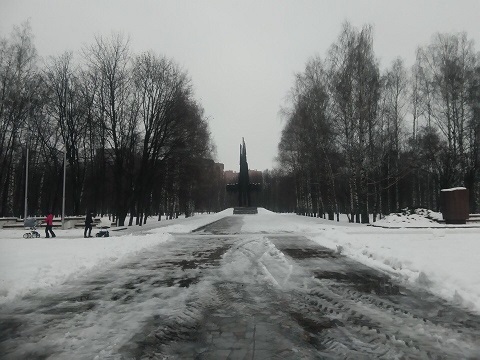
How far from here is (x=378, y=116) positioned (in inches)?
1216

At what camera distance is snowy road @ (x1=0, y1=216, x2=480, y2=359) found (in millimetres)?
3941

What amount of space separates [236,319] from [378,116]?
95.3 feet

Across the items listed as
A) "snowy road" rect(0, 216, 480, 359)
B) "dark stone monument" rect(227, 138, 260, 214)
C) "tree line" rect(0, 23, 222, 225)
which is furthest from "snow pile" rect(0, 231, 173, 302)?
"dark stone monument" rect(227, 138, 260, 214)

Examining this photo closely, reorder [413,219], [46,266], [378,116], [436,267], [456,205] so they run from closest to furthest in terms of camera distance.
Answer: [436,267] → [46,266] → [456,205] → [413,219] → [378,116]

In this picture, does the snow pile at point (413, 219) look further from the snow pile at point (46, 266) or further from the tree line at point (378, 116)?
the snow pile at point (46, 266)

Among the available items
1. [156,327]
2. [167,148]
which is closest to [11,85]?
[167,148]

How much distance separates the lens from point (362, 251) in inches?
485

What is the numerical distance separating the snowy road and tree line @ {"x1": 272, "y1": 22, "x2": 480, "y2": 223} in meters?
21.3

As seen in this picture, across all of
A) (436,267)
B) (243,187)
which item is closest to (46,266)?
(436,267)

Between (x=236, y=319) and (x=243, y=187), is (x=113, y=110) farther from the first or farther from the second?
(x=243, y=187)

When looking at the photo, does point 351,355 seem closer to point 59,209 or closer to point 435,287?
point 435,287

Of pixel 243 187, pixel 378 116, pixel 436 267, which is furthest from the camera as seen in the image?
pixel 243 187

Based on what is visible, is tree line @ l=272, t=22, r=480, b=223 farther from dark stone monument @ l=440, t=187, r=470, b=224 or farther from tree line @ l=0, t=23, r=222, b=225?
tree line @ l=0, t=23, r=222, b=225

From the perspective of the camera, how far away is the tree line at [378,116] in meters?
28.0
